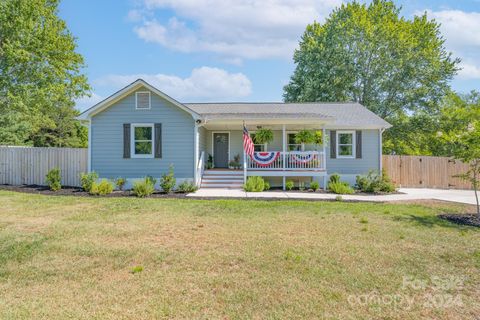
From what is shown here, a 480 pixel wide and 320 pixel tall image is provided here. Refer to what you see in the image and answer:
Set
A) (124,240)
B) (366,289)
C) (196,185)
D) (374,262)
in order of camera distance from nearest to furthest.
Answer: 1. (366,289)
2. (374,262)
3. (124,240)
4. (196,185)

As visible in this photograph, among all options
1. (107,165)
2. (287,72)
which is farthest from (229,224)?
(287,72)

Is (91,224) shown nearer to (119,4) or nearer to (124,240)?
(124,240)

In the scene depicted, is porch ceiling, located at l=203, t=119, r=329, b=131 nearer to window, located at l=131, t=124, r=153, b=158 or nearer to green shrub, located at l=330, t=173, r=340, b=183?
green shrub, located at l=330, t=173, r=340, b=183

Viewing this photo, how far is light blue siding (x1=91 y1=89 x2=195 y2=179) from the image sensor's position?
13023 millimetres

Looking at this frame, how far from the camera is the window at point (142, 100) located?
13.0 meters

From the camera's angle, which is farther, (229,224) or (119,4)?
(119,4)

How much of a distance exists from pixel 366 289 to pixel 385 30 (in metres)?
26.4

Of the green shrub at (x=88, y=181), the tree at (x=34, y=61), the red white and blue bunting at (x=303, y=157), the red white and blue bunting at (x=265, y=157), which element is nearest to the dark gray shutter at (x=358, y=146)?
the red white and blue bunting at (x=303, y=157)

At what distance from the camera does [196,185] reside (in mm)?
12930

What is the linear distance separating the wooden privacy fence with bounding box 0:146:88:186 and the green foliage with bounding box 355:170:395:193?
13076mm

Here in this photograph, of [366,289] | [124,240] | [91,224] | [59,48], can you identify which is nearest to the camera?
A: [366,289]

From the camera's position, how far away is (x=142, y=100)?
13055 mm

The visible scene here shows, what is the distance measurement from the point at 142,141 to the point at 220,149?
4705 millimetres

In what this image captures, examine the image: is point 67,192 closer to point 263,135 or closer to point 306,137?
point 263,135
